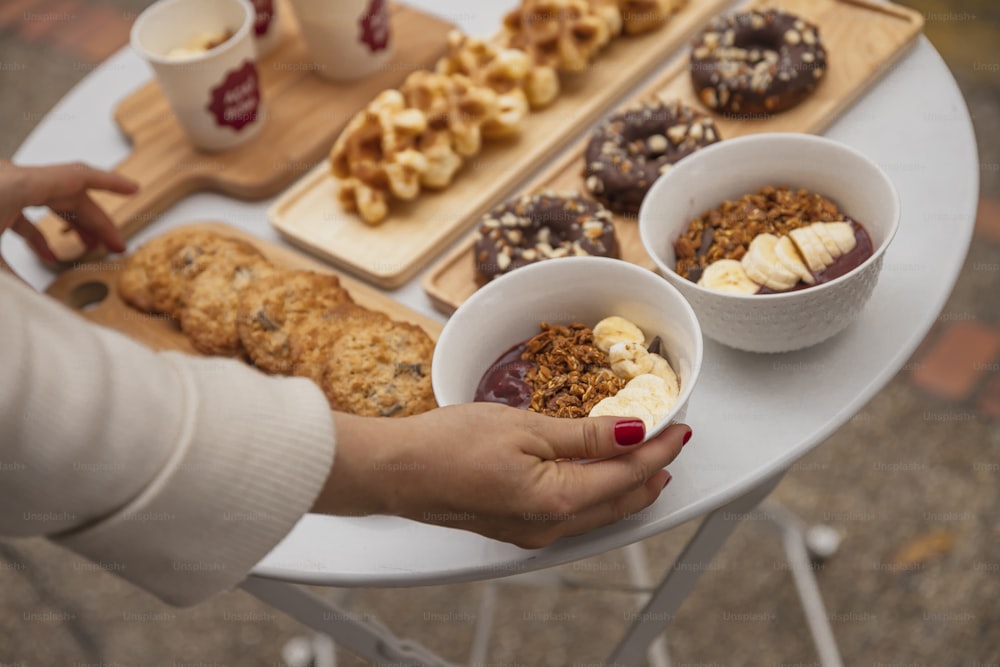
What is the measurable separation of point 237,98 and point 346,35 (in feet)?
0.68

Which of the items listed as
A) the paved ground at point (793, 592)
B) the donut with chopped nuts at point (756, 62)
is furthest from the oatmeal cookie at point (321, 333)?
the paved ground at point (793, 592)

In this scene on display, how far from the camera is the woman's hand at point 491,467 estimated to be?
912 mm

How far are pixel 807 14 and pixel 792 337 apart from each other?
73 cm

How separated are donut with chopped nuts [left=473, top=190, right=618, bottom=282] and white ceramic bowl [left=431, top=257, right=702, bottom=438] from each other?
0.15 metres

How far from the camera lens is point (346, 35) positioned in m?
1.61

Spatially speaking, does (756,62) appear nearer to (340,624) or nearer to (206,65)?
(206,65)

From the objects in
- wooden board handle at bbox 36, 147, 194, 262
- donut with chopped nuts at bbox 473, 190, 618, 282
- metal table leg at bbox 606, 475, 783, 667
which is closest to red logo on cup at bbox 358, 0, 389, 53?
wooden board handle at bbox 36, 147, 194, 262

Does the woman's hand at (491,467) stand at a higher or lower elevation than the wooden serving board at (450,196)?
higher

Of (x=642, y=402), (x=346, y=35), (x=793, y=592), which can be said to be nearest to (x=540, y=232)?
(x=642, y=402)

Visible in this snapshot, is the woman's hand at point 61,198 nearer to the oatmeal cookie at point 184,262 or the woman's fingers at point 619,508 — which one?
the oatmeal cookie at point 184,262

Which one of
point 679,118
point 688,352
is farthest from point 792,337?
point 679,118

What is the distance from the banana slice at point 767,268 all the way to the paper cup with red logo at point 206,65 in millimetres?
836

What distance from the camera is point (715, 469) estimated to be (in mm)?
1094

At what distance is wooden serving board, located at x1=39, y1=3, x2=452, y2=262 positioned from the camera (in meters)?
1.55
